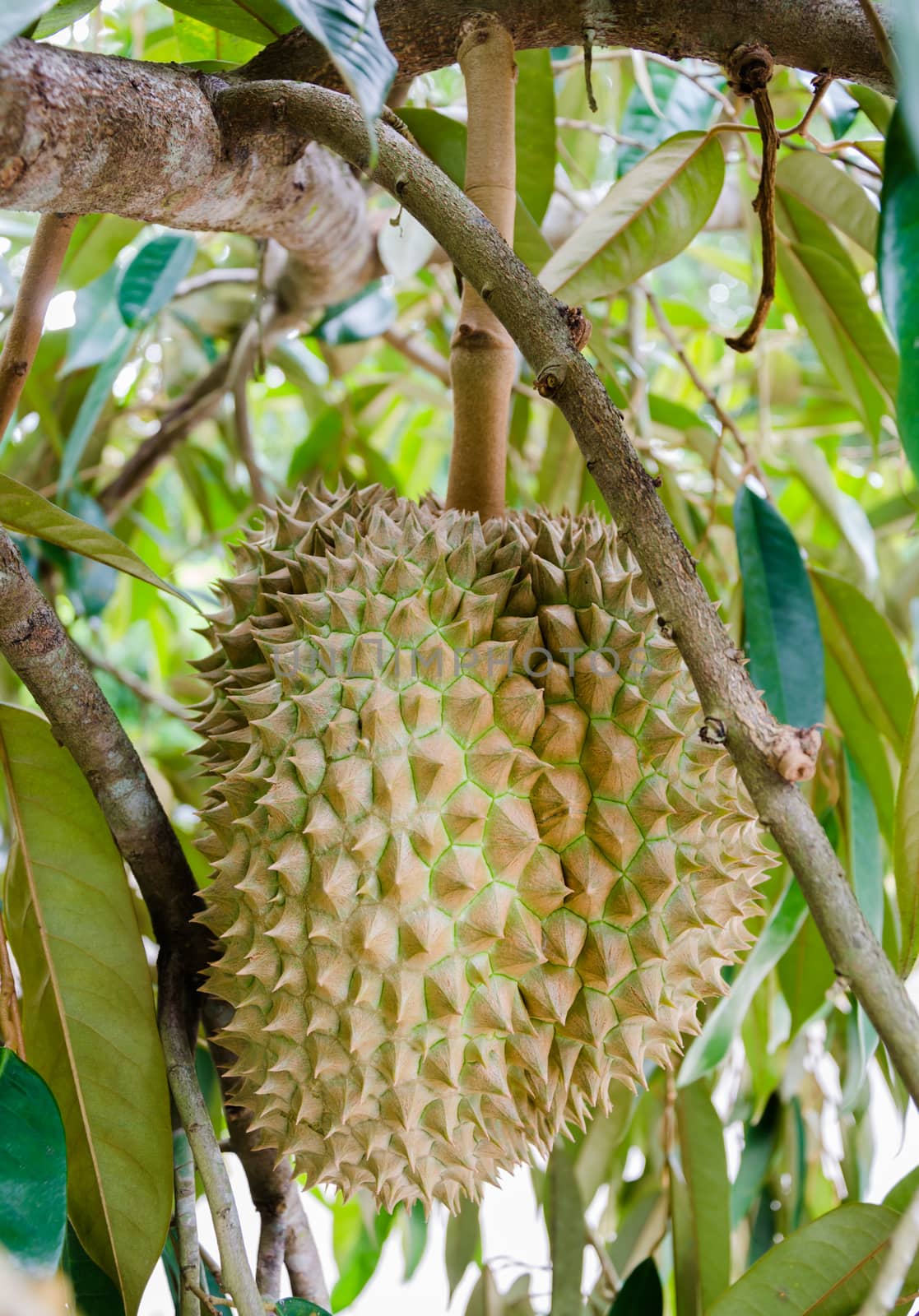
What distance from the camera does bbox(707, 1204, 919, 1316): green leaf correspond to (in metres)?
0.62

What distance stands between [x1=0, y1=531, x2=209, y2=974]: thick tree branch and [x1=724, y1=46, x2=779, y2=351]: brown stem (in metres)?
0.50

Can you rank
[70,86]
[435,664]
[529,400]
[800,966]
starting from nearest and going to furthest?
1. [70,86]
2. [435,664]
3. [800,966]
4. [529,400]

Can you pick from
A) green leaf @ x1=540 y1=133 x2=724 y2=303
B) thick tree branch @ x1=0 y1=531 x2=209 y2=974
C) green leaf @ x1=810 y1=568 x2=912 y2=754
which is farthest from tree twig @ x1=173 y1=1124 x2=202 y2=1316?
green leaf @ x1=810 y1=568 x2=912 y2=754

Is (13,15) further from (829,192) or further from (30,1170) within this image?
(829,192)

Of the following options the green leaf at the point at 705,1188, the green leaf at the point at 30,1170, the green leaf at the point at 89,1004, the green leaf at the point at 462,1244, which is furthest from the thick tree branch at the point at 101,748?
the green leaf at the point at 462,1244

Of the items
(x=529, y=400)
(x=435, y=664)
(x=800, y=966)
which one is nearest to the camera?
(x=435, y=664)

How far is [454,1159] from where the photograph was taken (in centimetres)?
69

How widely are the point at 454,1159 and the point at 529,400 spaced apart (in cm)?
105

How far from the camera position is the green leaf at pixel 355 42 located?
0.43 meters

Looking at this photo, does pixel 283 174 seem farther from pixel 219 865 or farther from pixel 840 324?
pixel 840 324

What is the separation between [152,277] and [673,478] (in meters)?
0.63

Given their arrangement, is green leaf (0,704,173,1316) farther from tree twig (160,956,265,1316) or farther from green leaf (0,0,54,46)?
green leaf (0,0,54,46)

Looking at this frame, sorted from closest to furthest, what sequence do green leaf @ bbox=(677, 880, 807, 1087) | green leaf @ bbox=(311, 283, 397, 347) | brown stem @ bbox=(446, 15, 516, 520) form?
brown stem @ bbox=(446, 15, 516, 520), green leaf @ bbox=(677, 880, 807, 1087), green leaf @ bbox=(311, 283, 397, 347)

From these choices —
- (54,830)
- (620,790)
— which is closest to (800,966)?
(620,790)
